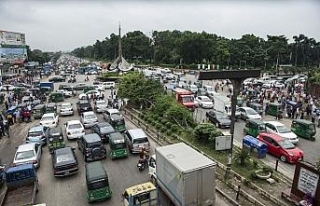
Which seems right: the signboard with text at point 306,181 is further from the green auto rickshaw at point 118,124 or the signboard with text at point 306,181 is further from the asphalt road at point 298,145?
the green auto rickshaw at point 118,124

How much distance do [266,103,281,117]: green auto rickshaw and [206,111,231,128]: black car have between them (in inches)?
245

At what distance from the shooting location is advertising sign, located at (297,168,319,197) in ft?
38.8

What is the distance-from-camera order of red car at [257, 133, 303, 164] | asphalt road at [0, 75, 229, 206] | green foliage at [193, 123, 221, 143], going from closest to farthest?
asphalt road at [0, 75, 229, 206] < red car at [257, 133, 303, 164] < green foliage at [193, 123, 221, 143]

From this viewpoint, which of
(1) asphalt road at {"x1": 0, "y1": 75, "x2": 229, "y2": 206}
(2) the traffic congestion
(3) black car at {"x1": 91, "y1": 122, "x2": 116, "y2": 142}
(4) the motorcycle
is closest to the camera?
(1) asphalt road at {"x1": 0, "y1": 75, "x2": 229, "y2": 206}

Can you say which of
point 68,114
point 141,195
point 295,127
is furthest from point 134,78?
point 141,195

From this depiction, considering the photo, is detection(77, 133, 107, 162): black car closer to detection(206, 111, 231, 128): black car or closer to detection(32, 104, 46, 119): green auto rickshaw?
detection(206, 111, 231, 128): black car

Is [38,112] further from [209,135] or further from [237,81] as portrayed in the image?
[237,81]

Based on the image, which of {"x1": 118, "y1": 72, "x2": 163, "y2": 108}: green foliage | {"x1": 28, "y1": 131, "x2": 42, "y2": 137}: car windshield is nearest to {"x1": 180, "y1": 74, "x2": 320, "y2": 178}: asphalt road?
{"x1": 118, "y1": 72, "x2": 163, "y2": 108}: green foliage

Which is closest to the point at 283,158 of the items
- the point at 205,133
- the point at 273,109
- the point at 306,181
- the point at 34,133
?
the point at 205,133

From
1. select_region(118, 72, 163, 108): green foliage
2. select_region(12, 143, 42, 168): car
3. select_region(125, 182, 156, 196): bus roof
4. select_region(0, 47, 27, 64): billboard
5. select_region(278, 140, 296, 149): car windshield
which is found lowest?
select_region(12, 143, 42, 168): car

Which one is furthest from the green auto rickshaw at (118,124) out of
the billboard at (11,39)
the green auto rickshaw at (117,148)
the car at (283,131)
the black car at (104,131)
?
the billboard at (11,39)

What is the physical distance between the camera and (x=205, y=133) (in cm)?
1967

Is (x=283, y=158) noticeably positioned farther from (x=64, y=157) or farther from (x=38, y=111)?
(x=38, y=111)

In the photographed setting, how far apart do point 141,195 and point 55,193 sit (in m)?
5.45
